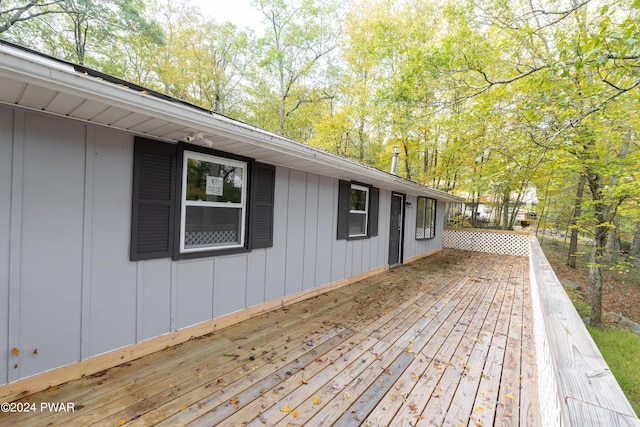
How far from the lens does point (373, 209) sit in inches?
239

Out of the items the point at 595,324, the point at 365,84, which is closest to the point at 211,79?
the point at 365,84

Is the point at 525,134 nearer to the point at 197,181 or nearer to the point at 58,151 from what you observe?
the point at 197,181

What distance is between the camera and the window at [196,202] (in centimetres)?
253

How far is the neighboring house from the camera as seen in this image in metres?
1.88

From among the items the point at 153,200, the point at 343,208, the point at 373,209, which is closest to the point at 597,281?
the point at 373,209

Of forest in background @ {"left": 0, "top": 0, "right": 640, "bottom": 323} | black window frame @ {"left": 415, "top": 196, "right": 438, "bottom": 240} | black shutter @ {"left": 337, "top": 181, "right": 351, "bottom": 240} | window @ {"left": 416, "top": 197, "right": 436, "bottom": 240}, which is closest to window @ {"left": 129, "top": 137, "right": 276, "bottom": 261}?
black shutter @ {"left": 337, "top": 181, "right": 351, "bottom": 240}

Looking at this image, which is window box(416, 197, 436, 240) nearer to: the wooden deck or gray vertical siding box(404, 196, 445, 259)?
gray vertical siding box(404, 196, 445, 259)

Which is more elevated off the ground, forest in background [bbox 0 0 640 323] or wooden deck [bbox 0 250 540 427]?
forest in background [bbox 0 0 640 323]

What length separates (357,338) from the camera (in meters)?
3.14

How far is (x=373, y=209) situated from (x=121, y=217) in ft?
15.6

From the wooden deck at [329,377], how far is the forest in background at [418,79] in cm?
255

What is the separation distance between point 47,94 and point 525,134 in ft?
18.8

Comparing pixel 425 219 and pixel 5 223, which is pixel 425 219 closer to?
pixel 425 219

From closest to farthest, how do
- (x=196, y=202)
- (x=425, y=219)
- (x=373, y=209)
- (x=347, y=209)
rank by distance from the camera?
(x=196, y=202)
(x=347, y=209)
(x=373, y=209)
(x=425, y=219)
